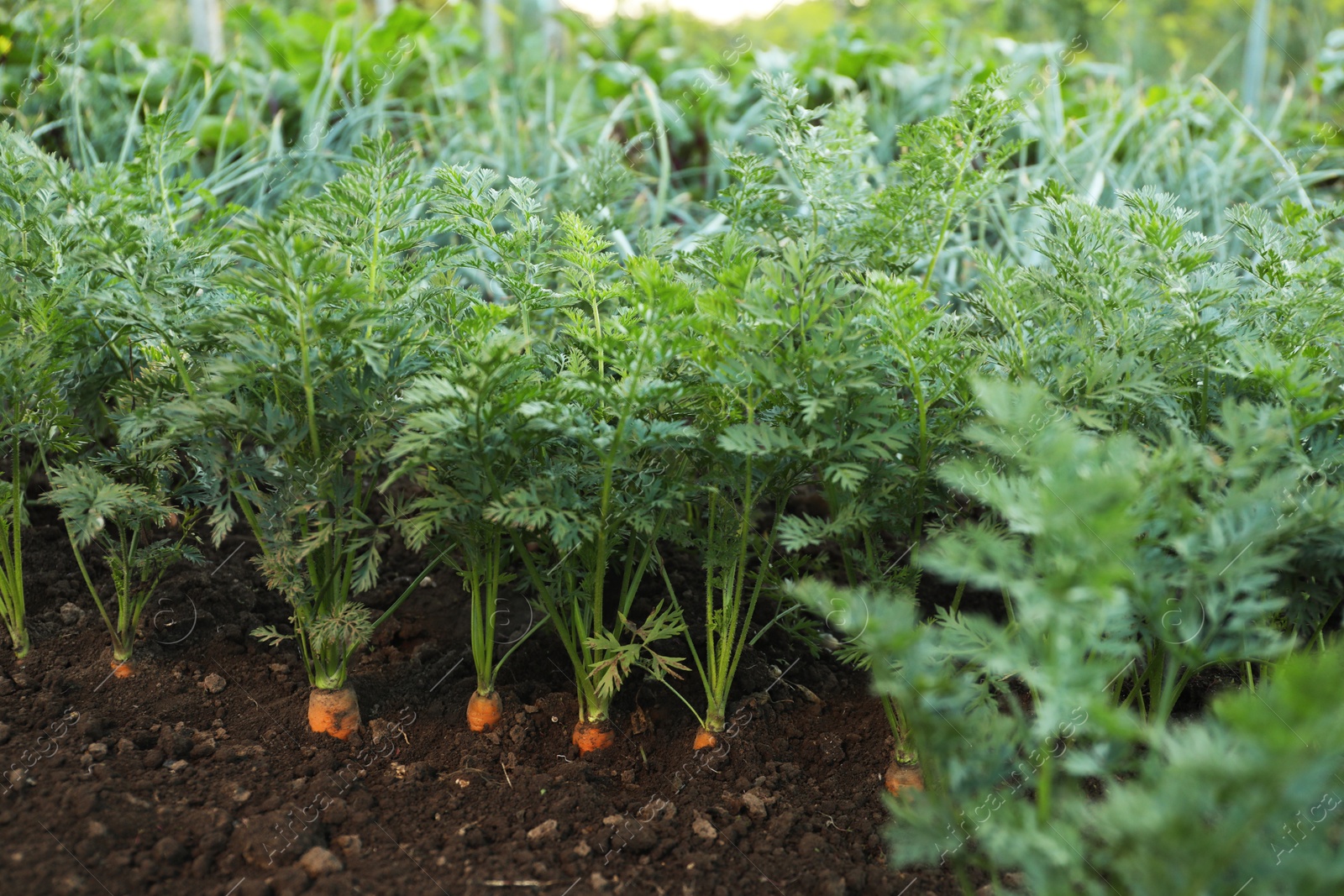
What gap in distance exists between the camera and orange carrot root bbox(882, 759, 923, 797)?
5.61ft

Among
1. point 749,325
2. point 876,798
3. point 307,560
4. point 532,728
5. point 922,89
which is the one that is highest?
point 922,89

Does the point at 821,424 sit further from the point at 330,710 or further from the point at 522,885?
the point at 330,710

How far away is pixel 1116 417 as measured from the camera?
171 centimetres

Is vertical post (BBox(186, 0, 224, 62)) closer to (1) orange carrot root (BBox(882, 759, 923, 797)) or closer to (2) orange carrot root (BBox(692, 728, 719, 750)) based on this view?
(2) orange carrot root (BBox(692, 728, 719, 750))

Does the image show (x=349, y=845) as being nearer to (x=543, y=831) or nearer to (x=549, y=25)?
(x=543, y=831)

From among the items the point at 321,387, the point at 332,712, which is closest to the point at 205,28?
the point at 321,387

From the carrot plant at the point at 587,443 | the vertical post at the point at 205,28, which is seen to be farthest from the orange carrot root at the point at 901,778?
the vertical post at the point at 205,28

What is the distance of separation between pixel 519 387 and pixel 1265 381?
3.93 ft

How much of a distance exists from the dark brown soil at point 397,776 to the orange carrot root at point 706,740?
1.0 inches

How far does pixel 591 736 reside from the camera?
5.95ft

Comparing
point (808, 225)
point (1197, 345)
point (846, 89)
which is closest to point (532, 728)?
point (808, 225)

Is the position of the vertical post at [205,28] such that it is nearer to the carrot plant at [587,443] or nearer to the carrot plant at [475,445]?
the carrot plant at [587,443]

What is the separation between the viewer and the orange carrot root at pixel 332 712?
1783mm

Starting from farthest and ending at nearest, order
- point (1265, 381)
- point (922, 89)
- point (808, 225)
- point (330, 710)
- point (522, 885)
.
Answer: point (922, 89), point (808, 225), point (330, 710), point (1265, 381), point (522, 885)
